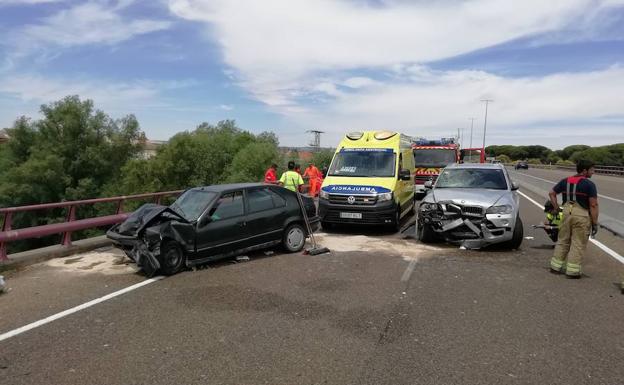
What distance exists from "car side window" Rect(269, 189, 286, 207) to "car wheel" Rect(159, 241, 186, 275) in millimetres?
2196

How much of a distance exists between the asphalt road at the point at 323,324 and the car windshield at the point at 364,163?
4.23 meters

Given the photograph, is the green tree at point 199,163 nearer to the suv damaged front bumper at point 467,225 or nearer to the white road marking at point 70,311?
the suv damaged front bumper at point 467,225

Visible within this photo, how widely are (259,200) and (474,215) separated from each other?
4149mm

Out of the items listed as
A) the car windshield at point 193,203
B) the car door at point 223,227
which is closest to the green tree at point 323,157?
the car windshield at point 193,203

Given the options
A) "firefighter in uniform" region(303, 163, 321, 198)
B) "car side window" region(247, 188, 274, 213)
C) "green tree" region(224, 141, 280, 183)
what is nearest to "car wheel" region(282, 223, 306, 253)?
"car side window" region(247, 188, 274, 213)

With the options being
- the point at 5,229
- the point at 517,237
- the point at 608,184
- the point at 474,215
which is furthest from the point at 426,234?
the point at 608,184

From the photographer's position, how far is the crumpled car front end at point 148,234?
24.0 ft

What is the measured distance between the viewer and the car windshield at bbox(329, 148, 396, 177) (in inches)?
482

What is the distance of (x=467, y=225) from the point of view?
9305mm

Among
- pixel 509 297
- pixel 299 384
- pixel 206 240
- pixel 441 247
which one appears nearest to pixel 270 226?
pixel 206 240

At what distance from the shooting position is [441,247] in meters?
9.65

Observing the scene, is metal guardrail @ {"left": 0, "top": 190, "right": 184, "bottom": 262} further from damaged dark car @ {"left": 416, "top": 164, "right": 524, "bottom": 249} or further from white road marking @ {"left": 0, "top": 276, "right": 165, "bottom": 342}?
damaged dark car @ {"left": 416, "top": 164, "right": 524, "bottom": 249}

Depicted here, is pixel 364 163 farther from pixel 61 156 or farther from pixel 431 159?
pixel 61 156

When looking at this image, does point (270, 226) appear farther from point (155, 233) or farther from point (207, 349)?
point (207, 349)
